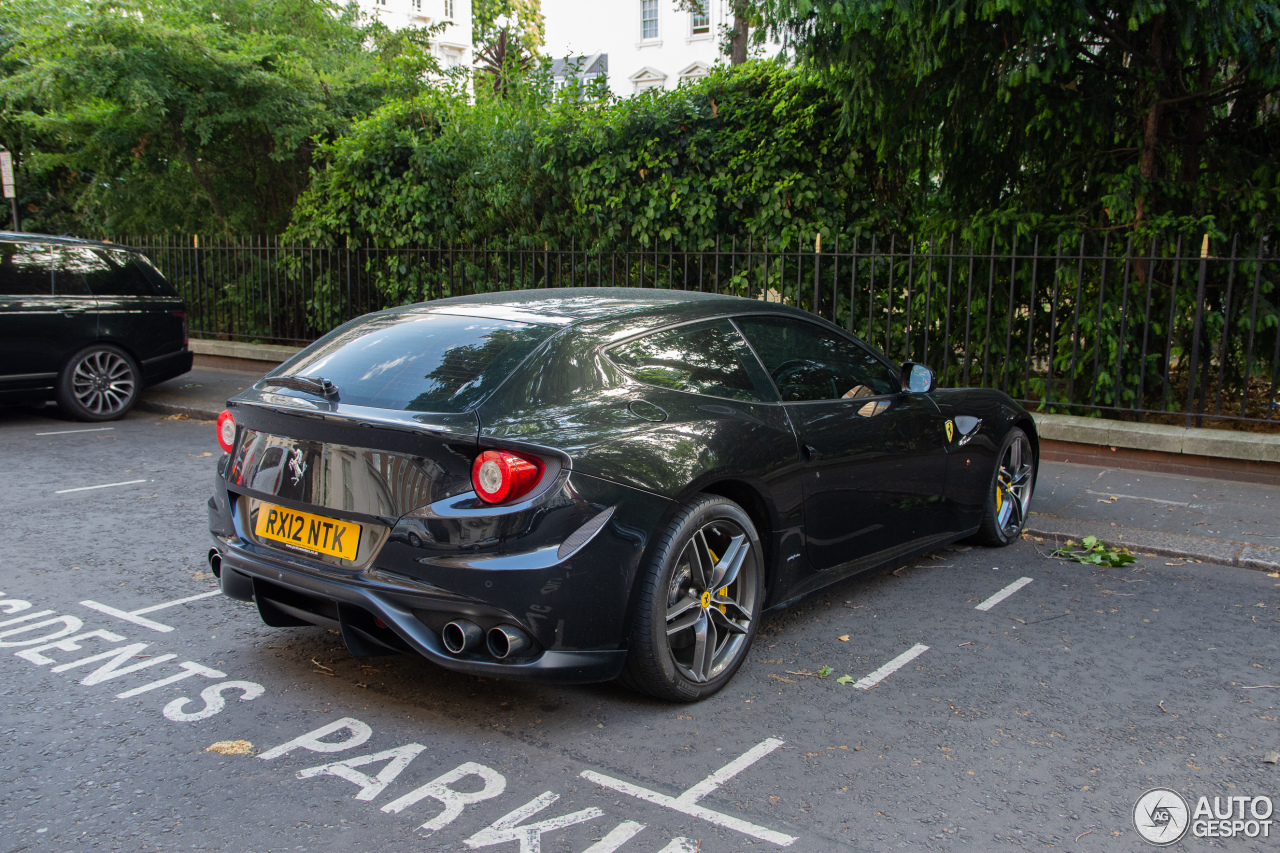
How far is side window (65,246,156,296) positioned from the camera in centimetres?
985

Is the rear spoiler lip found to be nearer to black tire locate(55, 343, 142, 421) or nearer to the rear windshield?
the rear windshield

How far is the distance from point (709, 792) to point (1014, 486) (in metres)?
3.60

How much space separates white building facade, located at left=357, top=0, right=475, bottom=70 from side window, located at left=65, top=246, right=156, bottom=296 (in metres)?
47.2

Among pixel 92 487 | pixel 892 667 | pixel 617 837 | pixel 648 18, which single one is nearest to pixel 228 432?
pixel 617 837

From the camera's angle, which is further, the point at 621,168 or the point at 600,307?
the point at 621,168

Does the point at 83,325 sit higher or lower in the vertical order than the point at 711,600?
higher

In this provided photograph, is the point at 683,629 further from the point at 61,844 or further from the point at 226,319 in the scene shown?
the point at 226,319

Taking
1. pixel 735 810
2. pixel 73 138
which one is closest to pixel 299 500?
pixel 735 810

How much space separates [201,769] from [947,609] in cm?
324

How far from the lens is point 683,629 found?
3.60m

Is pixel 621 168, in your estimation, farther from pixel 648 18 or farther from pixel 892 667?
pixel 648 18

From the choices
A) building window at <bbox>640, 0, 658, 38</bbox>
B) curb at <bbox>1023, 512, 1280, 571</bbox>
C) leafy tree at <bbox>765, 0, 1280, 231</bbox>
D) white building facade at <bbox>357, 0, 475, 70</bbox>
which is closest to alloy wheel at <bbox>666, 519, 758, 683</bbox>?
curb at <bbox>1023, 512, 1280, 571</bbox>

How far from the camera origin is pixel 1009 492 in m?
5.79

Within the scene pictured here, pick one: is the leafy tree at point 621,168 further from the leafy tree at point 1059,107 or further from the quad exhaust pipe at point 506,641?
the quad exhaust pipe at point 506,641
